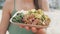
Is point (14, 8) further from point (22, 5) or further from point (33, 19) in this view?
point (33, 19)

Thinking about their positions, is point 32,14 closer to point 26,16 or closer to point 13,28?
point 26,16

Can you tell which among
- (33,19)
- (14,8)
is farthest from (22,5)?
(33,19)

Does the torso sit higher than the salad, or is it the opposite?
the torso

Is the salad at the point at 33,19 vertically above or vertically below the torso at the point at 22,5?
below

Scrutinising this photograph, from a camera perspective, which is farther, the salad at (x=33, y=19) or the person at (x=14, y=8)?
the person at (x=14, y=8)

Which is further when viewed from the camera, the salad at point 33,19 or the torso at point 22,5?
the torso at point 22,5

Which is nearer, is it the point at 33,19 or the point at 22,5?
the point at 33,19

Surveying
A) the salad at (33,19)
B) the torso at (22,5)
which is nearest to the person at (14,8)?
the torso at (22,5)

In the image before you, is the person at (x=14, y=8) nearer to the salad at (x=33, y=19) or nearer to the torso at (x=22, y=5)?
the torso at (x=22, y=5)

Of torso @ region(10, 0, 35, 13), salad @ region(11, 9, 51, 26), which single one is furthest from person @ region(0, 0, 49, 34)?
salad @ region(11, 9, 51, 26)

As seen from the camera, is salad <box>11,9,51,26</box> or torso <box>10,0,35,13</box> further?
torso <box>10,0,35,13</box>

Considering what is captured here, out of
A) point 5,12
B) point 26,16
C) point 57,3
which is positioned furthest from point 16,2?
point 57,3

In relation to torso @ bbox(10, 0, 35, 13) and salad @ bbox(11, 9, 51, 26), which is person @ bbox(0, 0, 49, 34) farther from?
salad @ bbox(11, 9, 51, 26)
